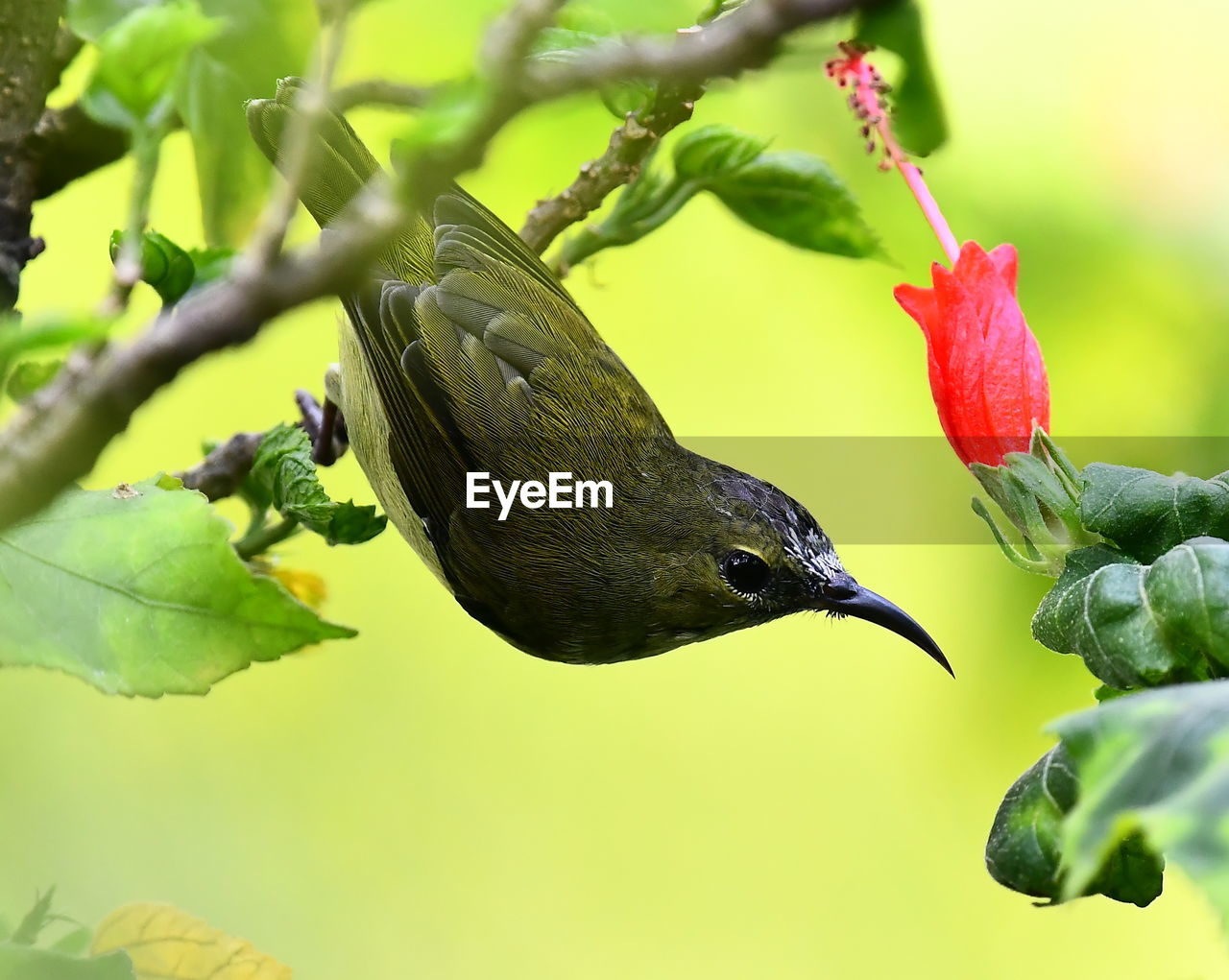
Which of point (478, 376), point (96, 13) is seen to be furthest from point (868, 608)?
point (96, 13)

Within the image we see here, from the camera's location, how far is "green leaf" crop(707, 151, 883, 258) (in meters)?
1.23

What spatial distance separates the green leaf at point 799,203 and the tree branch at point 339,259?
0.65 m

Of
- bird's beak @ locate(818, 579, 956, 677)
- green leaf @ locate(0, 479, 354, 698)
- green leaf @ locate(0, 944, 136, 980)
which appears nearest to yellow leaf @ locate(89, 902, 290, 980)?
green leaf @ locate(0, 944, 136, 980)

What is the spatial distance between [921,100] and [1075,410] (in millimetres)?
2044

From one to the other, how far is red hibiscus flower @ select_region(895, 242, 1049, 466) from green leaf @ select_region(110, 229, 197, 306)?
1.83ft

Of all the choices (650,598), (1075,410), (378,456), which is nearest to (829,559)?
(650,598)

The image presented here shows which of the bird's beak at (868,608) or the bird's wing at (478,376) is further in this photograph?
the bird's wing at (478,376)

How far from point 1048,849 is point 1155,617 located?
18 centimetres

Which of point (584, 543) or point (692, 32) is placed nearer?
point (692, 32)

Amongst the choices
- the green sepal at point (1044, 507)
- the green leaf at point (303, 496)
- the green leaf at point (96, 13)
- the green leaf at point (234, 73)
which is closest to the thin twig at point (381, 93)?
the green leaf at point (234, 73)

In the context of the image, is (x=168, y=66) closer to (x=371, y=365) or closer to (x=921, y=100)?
(x=921, y=100)

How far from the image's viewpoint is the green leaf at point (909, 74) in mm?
628

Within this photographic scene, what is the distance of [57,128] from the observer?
3.66 ft

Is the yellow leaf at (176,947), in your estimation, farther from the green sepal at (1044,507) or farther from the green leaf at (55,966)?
the green sepal at (1044,507)
